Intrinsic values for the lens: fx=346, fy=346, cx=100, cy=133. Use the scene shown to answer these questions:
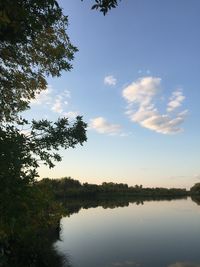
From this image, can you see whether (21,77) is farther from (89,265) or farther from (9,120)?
(89,265)

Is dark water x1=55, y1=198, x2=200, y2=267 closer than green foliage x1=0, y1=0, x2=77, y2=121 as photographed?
No

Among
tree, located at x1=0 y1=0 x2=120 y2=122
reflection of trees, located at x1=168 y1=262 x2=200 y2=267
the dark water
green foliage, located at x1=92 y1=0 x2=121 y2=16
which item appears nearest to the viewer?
green foliage, located at x1=92 y1=0 x2=121 y2=16

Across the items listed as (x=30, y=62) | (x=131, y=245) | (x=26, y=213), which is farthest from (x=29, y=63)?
(x=131, y=245)

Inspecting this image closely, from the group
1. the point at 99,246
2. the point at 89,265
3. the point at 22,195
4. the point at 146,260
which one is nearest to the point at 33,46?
the point at 22,195

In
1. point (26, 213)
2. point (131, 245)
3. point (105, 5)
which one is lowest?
point (131, 245)

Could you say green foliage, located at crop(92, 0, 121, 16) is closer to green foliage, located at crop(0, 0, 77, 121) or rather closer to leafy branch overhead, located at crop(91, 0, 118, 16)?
leafy branch overhead, located at crop(91, 0, 118, 16)

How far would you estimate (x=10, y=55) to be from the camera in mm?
12719

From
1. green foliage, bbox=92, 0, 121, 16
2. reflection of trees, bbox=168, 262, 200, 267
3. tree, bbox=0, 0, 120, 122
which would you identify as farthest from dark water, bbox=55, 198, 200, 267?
green foliage, bbox=92, 0, 121, 16

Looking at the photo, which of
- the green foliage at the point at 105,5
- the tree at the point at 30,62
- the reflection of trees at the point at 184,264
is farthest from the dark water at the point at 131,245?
the green foliage at the point at 105,5

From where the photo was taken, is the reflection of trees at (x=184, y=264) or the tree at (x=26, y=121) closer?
the tree at (x=26, y=121)

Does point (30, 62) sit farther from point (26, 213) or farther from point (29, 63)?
point (26, 213)

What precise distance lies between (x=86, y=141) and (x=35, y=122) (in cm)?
196

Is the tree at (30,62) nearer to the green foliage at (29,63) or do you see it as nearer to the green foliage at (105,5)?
the green foliage at (29,63)

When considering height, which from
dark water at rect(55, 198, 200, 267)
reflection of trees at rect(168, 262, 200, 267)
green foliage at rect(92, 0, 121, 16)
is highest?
green foliage at rect(92, 0, 121, 16)
